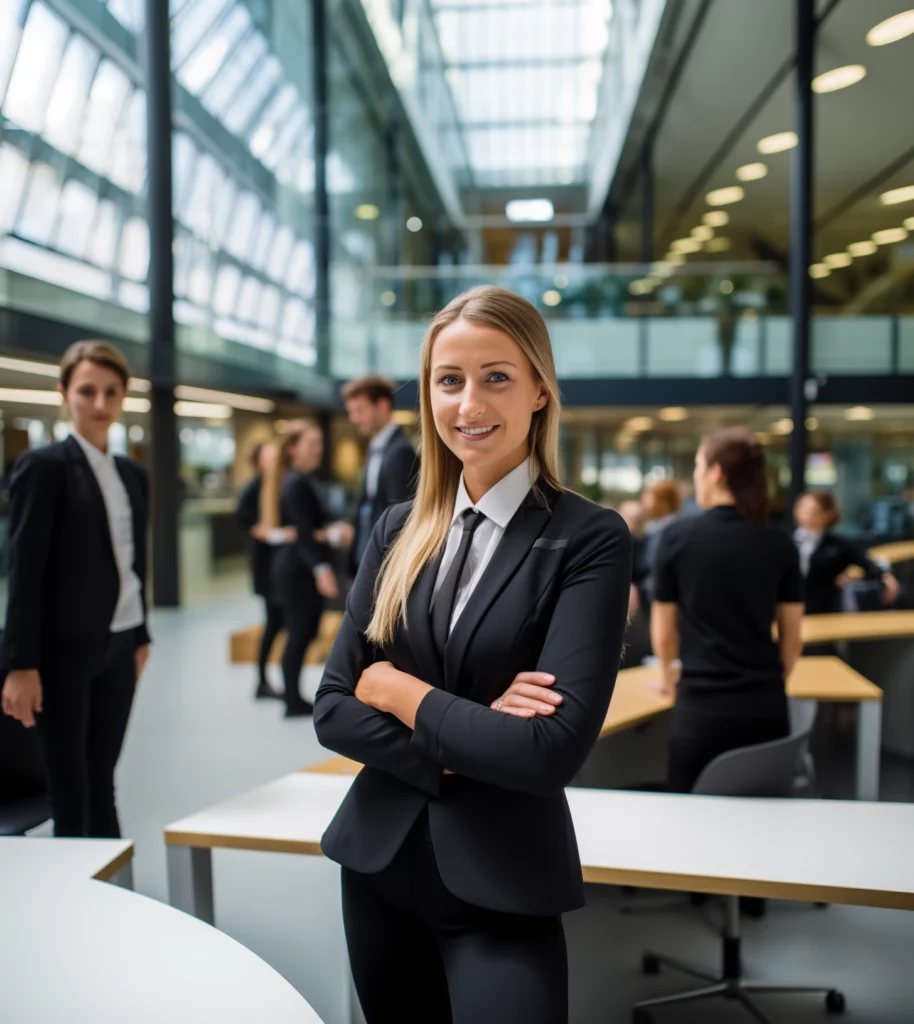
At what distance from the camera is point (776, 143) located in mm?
13656

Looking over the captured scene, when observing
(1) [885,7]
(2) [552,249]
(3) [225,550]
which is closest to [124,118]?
(3) [225,550]

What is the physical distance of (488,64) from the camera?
Answer: 66.8ft

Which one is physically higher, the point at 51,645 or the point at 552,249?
the point at 552,249

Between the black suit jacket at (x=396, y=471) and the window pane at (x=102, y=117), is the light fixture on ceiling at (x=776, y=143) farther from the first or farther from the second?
the black suit jacket at (x=396, y=471)

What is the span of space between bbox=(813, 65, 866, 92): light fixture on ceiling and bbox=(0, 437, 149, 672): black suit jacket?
33.1ft

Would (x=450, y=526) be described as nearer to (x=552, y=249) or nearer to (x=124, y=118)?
(x=124, y=118)

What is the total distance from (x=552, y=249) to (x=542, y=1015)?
847 inches

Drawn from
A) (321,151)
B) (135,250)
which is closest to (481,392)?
(135,250)

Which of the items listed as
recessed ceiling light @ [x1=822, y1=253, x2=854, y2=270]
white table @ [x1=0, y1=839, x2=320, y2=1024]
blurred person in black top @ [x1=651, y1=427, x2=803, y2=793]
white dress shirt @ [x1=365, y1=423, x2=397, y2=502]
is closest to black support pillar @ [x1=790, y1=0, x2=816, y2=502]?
recessed ceiling light @ [x1=822, y1=253, x2=854, y2=270]

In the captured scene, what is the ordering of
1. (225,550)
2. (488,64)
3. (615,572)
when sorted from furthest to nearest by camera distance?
(488,64)
(225,550)
(615,572)

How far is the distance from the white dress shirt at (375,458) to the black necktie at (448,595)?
122 inches

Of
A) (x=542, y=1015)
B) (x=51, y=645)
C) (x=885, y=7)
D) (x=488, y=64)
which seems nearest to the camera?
(x=542, y=1015)

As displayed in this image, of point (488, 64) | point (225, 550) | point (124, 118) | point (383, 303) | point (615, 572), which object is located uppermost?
point (488, 64)

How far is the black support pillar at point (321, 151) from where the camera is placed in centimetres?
1459
